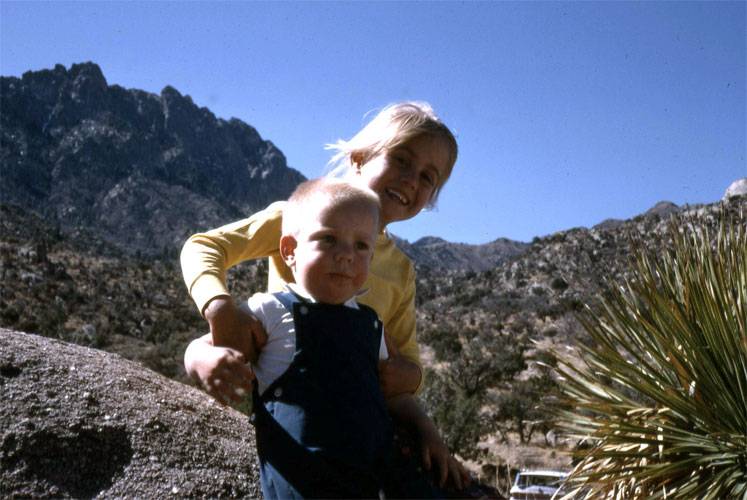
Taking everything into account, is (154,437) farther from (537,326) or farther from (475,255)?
(475,255)

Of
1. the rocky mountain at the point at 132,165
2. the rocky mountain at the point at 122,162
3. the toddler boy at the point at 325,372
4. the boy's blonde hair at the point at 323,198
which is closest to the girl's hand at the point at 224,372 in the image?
the toddler boy at the point at 325,372

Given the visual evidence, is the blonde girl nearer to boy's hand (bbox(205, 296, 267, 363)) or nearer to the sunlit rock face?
boy's hand (bbox(205, 296, 267, 363))

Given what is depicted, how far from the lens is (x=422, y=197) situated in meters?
2.52

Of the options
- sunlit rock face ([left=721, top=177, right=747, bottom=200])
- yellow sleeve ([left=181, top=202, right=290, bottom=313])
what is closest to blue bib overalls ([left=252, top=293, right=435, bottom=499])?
yellow sleeve ([left=181, top=202, right=290, bottom=313])

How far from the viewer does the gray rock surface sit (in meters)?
3.45

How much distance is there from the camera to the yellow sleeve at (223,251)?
183cm

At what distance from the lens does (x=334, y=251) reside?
1.78 m

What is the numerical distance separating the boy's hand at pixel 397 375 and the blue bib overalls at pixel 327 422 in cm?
13

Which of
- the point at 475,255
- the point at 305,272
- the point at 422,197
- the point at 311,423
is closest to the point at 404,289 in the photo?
the point at 422,197

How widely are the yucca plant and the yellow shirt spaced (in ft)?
5.63

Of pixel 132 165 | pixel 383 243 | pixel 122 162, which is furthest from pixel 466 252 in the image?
pixel 383 243

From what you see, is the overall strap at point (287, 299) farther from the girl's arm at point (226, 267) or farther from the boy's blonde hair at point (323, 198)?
the boy's blonde hair at point (323, 198)

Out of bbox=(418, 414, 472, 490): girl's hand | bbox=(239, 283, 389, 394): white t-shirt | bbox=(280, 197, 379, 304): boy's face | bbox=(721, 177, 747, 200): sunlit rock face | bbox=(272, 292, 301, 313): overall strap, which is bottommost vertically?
bbox=(418, 414, 472, 490): girl's hand

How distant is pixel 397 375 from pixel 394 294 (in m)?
0.46
